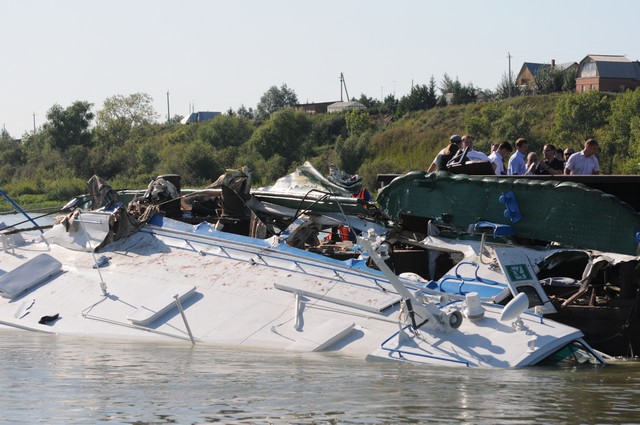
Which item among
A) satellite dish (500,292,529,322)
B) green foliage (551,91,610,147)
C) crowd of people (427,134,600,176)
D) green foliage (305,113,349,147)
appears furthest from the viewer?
green foliage (305,113,349,147)

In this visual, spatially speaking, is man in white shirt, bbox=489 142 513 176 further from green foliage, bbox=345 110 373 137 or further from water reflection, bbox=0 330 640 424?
green foliage, bbox=345 110 373 137

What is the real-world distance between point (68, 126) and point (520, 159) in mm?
66501

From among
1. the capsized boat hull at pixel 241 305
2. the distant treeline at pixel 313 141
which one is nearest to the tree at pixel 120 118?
the distant treeline at pixel 313 141

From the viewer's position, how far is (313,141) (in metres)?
68.7

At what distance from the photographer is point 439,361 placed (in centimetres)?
1003

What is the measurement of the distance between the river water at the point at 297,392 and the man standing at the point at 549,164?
506 centimetres

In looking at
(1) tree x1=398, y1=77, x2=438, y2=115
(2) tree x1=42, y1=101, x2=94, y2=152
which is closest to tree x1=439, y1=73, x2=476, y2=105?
(1) tree x1=398, y1=77, x2=438, y2=115

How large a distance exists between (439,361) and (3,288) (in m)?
7.85

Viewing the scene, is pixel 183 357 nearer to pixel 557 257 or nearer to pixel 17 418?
pixel 17 418

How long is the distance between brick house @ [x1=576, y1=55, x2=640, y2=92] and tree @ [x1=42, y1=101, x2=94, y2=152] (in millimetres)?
38562

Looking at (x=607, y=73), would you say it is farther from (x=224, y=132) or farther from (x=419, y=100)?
(x=224, y=132)

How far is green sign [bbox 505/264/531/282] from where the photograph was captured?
37.1 ft

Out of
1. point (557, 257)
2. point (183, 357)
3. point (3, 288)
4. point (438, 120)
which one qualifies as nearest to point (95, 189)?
point (3, 288)

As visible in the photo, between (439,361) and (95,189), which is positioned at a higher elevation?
(95,189)
